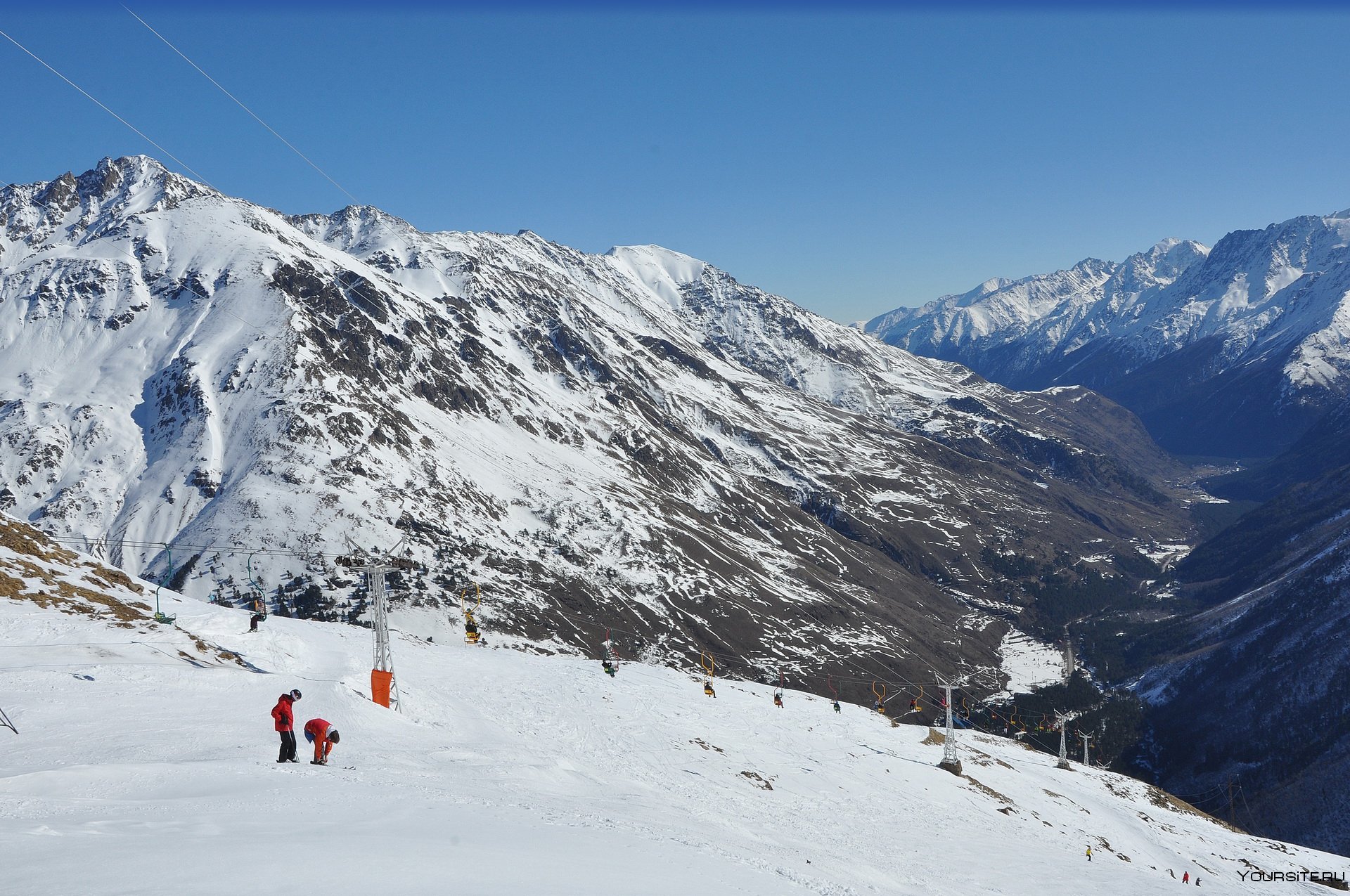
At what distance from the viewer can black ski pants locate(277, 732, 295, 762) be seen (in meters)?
26.6

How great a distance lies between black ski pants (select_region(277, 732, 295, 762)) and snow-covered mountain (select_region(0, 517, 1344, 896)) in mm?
613

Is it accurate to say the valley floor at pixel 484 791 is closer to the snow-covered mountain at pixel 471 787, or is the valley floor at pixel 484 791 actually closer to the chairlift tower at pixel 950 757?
the snow-covered mountain at pixel 471 787

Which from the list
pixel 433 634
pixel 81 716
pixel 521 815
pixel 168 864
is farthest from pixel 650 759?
pixel 433 634

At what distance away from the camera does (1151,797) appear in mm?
86312

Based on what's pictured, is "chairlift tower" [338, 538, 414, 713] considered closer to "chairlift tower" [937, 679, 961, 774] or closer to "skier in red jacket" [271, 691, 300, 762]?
"skier in red jacket" [271, 691, 300, 762]

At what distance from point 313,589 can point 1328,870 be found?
563 feet

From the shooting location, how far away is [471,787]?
27859 millimetres

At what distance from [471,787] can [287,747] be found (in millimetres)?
6308

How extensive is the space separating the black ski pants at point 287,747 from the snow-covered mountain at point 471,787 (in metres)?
0.61

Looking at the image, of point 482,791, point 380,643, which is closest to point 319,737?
point 482,791

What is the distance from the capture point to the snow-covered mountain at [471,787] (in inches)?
699

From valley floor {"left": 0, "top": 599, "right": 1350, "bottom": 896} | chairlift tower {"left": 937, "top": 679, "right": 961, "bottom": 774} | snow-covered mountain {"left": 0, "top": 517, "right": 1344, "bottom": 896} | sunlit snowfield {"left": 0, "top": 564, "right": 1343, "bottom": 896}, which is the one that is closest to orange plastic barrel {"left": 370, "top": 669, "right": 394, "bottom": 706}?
valley floor {"left": 0, "top": 599, "right": 1350, "bottom": 896}

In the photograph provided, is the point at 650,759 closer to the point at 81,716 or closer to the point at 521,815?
the point at 521,815

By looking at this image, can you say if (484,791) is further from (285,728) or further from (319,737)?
(285,728)
